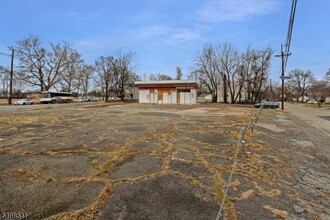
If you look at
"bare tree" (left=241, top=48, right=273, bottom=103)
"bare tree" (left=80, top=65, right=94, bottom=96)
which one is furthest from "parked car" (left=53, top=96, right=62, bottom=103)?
"bare tree" (left=241, top=48, right=273, bottom=103)

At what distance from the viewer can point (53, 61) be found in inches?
2275

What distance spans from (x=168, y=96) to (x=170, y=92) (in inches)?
33.0

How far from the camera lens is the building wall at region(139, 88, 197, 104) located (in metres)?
39.0

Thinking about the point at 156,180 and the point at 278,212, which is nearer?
the point at 278,212

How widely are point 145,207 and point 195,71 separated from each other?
179 feet

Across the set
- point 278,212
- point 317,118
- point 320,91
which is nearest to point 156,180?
point 278,212

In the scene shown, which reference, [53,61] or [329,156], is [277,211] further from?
[53,61]

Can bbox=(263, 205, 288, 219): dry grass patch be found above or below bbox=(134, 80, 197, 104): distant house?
below

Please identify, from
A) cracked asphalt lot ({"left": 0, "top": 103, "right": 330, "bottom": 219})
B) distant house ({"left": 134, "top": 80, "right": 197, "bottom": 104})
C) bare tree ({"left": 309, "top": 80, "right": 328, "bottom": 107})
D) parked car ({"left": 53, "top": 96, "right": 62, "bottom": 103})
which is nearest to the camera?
cracked asphalt lot ({"left": 0, "top": 103, "right": 330, "bottom": 219})

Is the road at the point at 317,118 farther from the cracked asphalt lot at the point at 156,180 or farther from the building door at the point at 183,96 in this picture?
the building door at the point at 183,96

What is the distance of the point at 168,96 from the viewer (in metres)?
39.6

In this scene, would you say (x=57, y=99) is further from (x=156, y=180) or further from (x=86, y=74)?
(x=156, y=180)

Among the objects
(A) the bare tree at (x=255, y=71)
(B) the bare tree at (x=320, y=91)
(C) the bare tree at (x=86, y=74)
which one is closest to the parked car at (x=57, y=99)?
(C) the bare tree at (x=86, y=74)

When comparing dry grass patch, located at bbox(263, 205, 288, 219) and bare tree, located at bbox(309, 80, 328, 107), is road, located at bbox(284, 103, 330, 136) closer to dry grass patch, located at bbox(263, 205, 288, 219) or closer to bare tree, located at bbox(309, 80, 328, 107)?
dry grass patch, located at bbox(263, 205, 288, 219)
